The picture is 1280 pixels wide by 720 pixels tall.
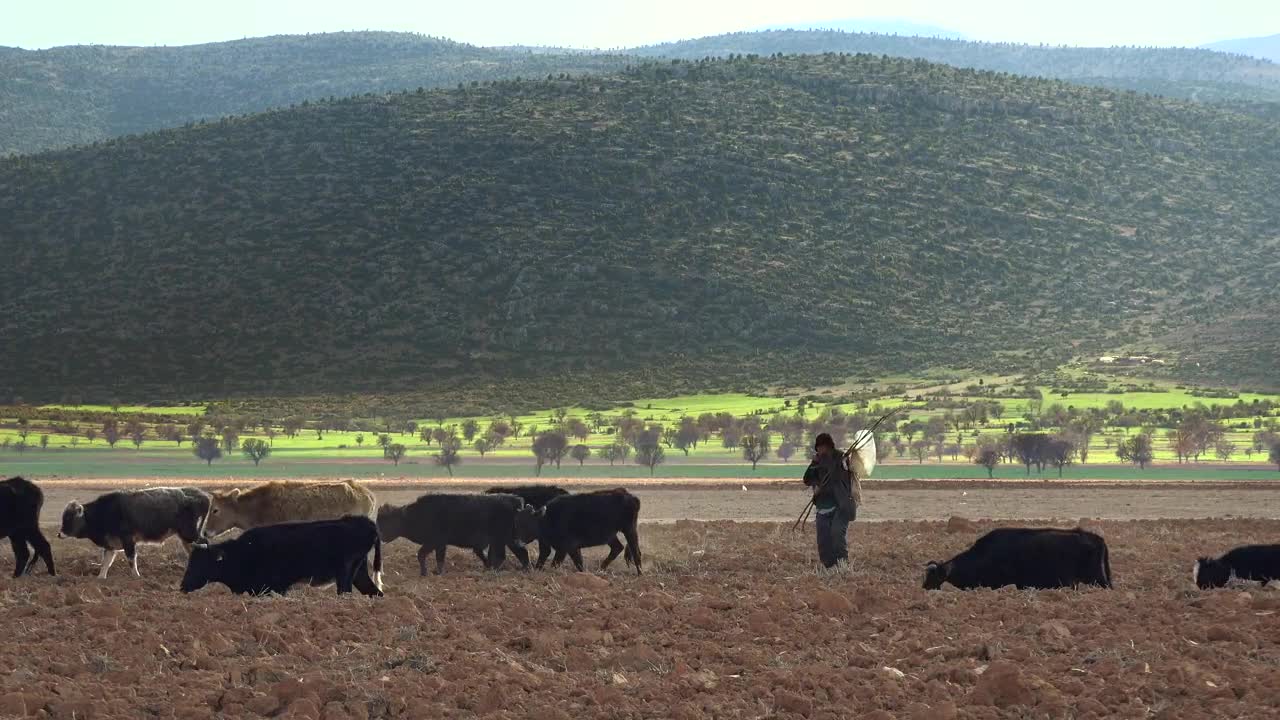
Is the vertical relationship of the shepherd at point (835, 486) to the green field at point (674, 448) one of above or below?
above

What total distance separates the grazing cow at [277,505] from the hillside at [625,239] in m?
46.5

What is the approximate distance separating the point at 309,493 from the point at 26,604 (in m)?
5.64

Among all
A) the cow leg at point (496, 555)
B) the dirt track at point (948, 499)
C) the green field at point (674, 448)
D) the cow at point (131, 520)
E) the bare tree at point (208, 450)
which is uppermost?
the cow at point (131, 520)

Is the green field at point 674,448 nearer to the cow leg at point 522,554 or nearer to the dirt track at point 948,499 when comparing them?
the dirt track at point 948,499

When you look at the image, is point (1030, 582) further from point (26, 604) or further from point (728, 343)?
point (728, 343)

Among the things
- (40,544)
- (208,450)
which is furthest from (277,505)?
(208,450)

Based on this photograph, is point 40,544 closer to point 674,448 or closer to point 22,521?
point 22,521

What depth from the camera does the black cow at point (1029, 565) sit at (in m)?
15.6

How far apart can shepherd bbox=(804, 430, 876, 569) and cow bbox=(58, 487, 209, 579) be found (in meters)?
7.08

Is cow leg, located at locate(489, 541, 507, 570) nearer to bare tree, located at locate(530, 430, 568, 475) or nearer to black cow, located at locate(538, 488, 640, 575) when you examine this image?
black cow, located at locate(538, 488, 640, 575)

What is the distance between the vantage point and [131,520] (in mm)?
17938

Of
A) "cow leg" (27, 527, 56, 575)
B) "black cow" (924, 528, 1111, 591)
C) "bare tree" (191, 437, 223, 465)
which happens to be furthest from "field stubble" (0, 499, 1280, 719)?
"bare tree" (191, 437, 223, 465)

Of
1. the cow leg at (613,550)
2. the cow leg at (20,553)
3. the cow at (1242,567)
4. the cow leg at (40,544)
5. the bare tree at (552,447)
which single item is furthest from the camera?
the bare tree at (552,447)

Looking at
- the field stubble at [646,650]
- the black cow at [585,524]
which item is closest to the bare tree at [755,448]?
the black cow at [585,524]
